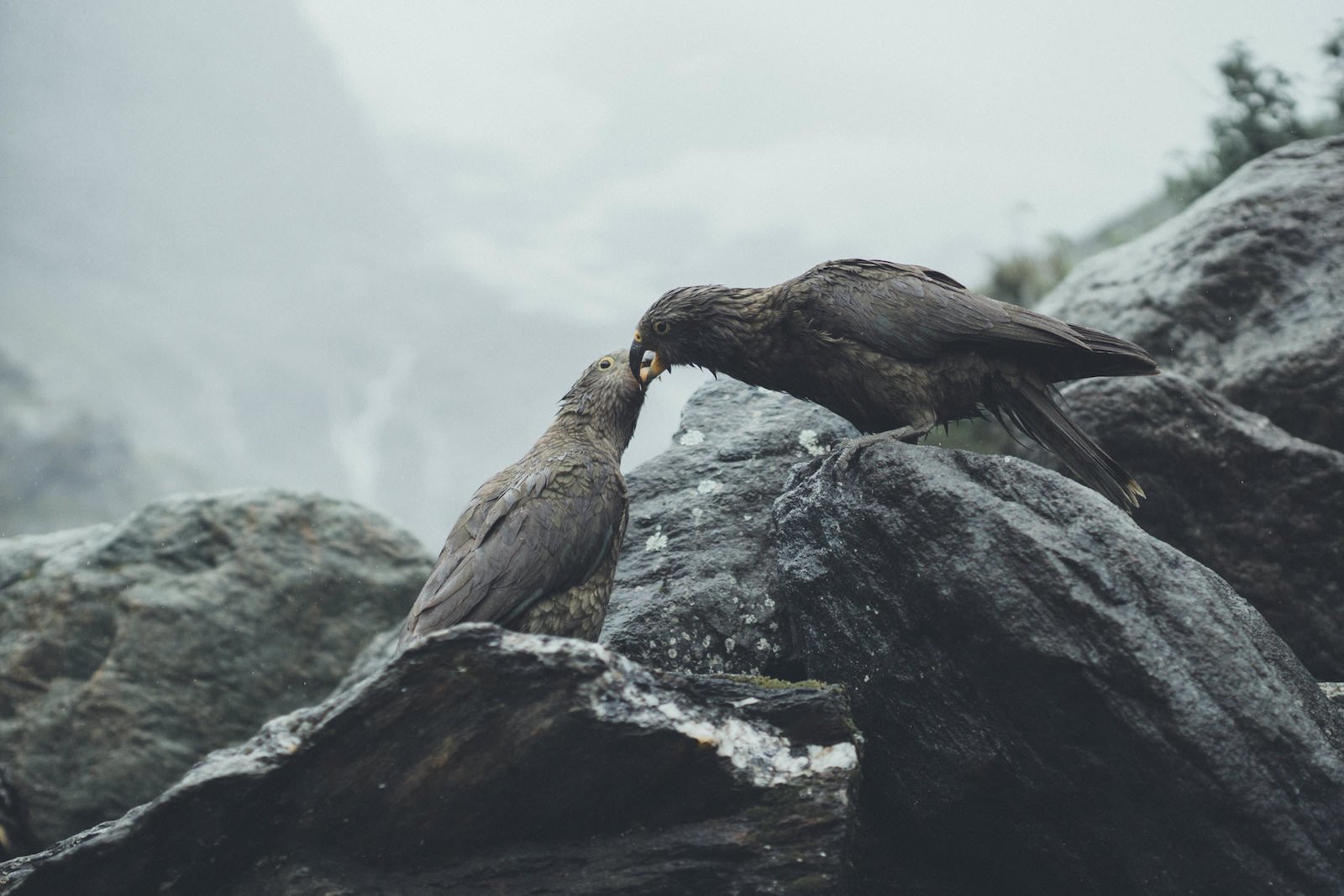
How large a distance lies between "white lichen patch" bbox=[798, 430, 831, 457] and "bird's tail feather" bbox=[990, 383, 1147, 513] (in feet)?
5.76

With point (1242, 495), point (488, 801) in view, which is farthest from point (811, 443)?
point (488, 801)

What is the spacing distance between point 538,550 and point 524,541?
90 mm

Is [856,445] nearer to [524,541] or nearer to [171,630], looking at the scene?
[524,541]

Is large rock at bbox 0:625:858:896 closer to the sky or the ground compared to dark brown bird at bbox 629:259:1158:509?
closer to the ground

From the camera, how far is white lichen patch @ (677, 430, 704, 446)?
7192 millimetres

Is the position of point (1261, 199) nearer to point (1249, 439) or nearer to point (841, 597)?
point (1249, 439)

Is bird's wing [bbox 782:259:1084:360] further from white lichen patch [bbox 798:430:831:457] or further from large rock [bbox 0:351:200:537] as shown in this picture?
large rock [bbox 0:351:200:537]

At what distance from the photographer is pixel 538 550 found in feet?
16.7

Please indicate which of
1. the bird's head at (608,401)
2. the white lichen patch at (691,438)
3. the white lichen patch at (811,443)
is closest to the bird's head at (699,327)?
the bird's head at (608,401)

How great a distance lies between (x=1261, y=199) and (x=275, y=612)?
897 cm

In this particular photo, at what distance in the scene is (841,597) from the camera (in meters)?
4.80

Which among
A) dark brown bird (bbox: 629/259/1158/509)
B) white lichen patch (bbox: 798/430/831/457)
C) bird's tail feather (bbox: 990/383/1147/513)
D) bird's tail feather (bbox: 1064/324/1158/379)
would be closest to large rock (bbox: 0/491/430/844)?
white lichen patch (bbox: 798/430/831/457)

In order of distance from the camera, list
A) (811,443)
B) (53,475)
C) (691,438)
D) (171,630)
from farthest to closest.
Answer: (53,475) < (171,630) < (691,438) < (811,443)

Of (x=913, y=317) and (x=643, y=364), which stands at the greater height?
(x=643, y=364)
